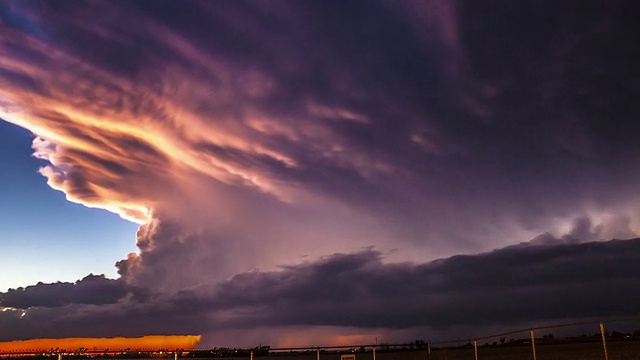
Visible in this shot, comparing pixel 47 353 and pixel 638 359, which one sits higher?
pixel 47 353

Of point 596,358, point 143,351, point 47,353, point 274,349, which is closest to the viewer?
point 47,353

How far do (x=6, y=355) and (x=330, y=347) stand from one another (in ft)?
53.4

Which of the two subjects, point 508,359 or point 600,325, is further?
point 508,359

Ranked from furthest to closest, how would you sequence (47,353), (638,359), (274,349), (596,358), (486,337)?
(596,358) → (638,359) → (486,337) → (274,349) → (47,353)

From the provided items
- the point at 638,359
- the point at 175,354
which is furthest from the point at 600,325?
the point at 638,359

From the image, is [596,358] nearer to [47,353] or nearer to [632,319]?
[632,319]

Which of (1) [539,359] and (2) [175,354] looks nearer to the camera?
(2) [175,354]

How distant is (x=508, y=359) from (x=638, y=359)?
2031cm

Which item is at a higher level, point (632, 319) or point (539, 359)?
point (632, 319)

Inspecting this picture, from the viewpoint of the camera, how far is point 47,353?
20906mm

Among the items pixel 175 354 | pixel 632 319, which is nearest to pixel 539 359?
pixel 632 319

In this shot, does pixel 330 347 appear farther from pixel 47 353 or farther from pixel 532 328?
pixel 47 353

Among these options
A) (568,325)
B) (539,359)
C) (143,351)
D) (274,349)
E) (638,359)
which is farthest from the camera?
(539,359)

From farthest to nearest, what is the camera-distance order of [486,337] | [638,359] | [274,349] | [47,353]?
[638,359], [486,337], [274,349], [47,353]
